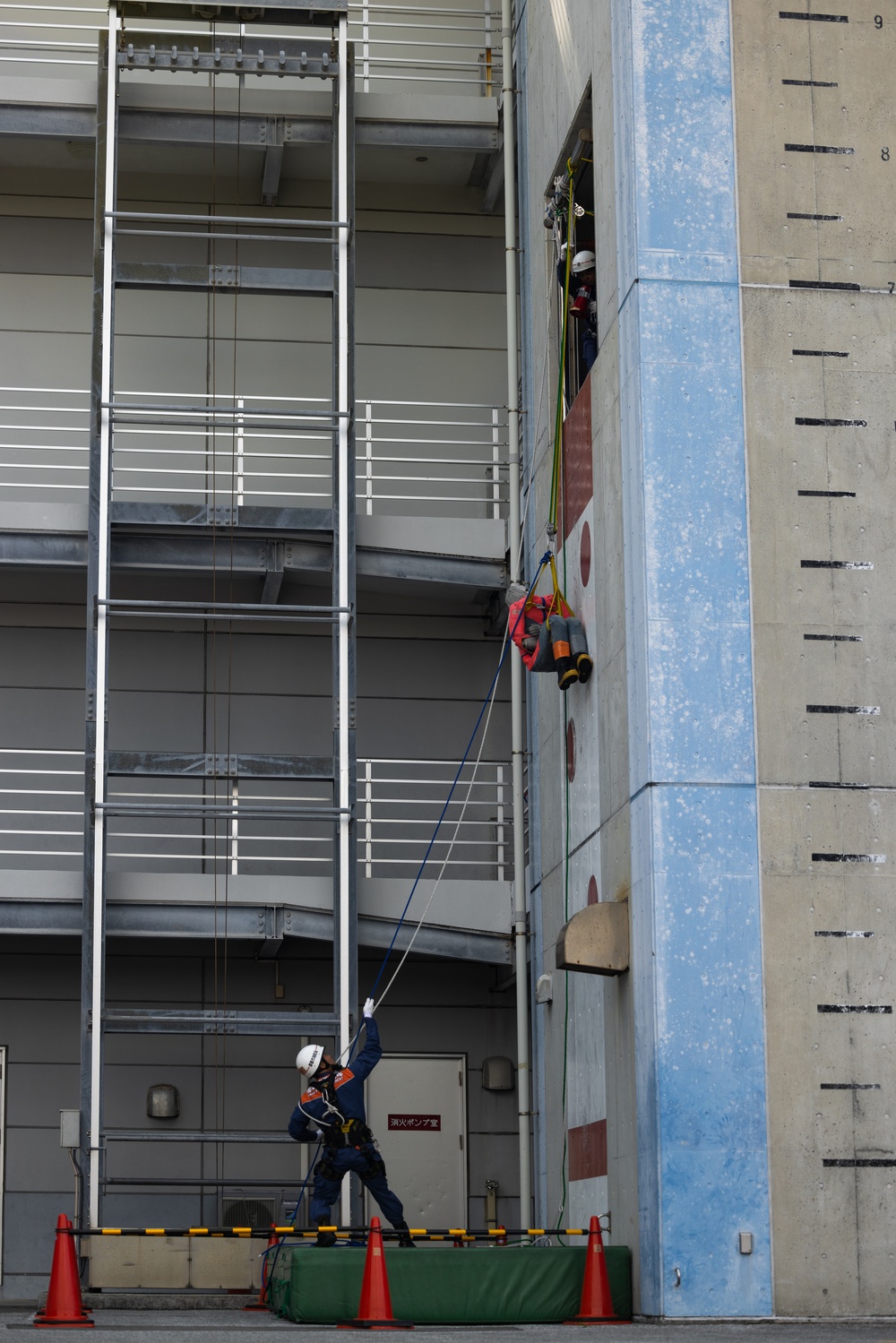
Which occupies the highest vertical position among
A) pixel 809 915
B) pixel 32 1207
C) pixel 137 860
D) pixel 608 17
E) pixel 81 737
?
pixel 608 17

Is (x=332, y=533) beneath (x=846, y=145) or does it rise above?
beneath

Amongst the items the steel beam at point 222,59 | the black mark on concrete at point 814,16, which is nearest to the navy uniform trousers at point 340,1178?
the black mark on concrete at point 814,16

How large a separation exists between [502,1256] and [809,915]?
2.48 metres

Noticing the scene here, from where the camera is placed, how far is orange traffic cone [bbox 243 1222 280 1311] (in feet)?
35.1

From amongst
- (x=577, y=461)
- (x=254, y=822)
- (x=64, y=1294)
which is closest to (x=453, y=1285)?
(x=64, y=1294)

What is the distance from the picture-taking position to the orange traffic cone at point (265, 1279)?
421 inches

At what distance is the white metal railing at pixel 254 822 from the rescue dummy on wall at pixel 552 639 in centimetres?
296

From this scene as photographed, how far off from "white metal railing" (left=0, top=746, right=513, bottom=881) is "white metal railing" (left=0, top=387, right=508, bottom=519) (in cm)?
233

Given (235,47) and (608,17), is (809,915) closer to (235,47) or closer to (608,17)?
(608,17)

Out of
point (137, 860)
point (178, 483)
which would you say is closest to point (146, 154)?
point (178, 483)

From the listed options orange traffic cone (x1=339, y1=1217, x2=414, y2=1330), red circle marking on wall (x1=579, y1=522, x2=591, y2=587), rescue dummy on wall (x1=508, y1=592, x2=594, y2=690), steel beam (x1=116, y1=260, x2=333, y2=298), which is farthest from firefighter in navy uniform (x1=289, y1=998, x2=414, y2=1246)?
steel beam (x1=116, y1=260, x2=333, y2=298)

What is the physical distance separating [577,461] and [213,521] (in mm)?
3213

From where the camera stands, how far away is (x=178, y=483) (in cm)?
1517

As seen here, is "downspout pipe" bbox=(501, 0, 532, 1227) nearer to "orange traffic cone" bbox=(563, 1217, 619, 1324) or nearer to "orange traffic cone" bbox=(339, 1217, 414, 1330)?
"orange traffic cone" bbox=(563, 1217, 619, 1324)
